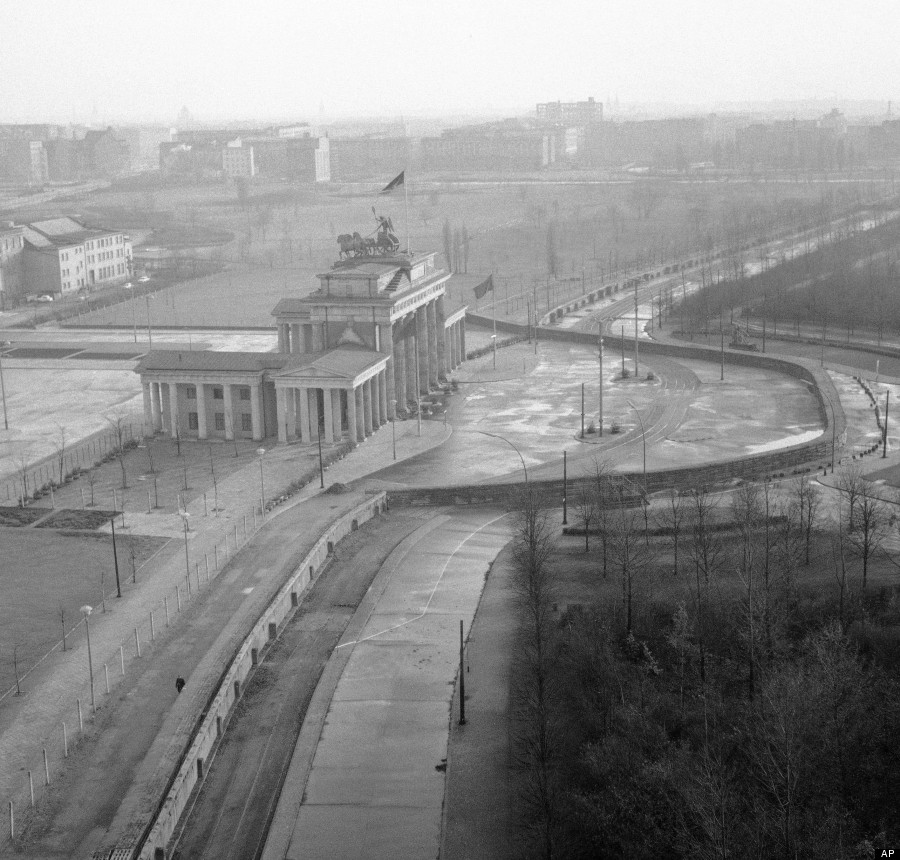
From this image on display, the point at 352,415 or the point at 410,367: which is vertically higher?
the point at 410,367

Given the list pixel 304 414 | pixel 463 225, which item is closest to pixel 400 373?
pixel 304 414

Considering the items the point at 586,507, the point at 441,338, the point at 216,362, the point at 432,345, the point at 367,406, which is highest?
the point at 216,362

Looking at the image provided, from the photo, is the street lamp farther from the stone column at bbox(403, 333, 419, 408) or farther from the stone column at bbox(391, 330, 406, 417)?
the stone column at bbox(403, 333, 419, 408)

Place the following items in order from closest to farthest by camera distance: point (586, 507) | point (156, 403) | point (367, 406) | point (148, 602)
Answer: point (148, 602)
point (586, 507)
point (367, 406)
point (156, 403)

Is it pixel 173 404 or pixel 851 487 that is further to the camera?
pixel 173 404

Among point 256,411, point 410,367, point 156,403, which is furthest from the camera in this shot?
point 410,367

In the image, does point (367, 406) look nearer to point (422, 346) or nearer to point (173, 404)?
point (173, 404)

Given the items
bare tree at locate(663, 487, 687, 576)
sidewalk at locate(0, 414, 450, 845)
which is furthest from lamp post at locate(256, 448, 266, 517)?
bare tree at locate(663, 487, 687, 576)

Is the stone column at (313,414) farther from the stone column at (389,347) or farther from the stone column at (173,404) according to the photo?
the stone column at (173,404)
